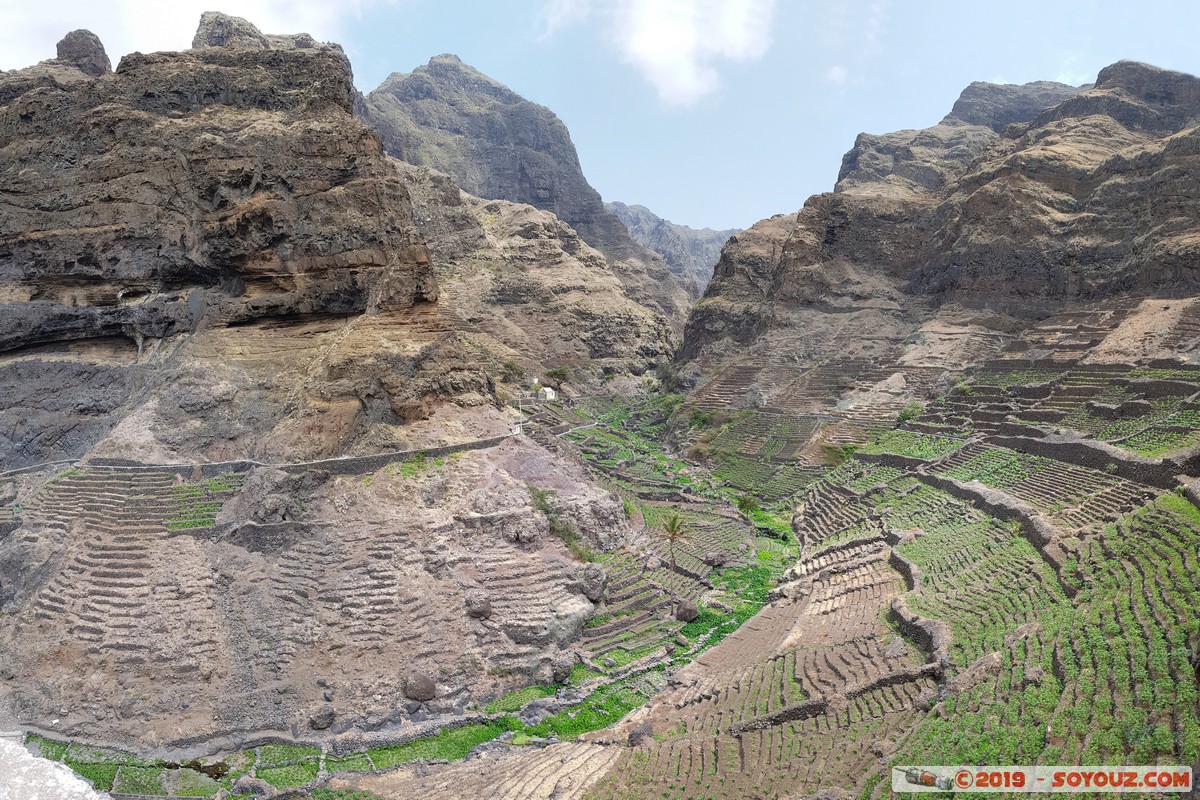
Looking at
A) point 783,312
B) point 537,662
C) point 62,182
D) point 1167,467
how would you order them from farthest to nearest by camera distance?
point 783,312 → point 62,182 → point 1167,467 → point 537,662

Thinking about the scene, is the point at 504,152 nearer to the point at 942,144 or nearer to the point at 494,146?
the point at 494,146

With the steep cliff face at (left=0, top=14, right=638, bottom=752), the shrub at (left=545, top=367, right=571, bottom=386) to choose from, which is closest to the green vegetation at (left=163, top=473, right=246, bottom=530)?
the steep cliff face at (left=0, top=14, right=638, bottom=752)

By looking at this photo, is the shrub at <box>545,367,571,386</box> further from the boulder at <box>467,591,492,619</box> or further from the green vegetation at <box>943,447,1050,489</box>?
the boulder at <box>467,591,492,619</box>

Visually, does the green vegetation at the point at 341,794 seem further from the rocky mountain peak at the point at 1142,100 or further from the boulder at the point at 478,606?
the rocky mountain peak at the point at 1142,100

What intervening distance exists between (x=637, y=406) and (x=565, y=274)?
19.7 meters

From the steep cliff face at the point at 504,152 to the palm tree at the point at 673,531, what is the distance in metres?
77.8

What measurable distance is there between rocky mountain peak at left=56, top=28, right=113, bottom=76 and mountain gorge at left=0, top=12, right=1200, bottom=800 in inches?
1479

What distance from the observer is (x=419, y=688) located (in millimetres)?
20578

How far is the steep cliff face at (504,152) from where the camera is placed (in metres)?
121

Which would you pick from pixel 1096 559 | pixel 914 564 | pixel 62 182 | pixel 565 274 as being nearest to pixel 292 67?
pixel 62 182

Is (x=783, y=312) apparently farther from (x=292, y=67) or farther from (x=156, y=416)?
(x=156, y=416)

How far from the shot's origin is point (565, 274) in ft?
269

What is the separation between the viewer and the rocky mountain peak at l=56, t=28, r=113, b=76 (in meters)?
66.6

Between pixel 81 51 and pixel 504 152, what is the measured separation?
7898 centimetres
